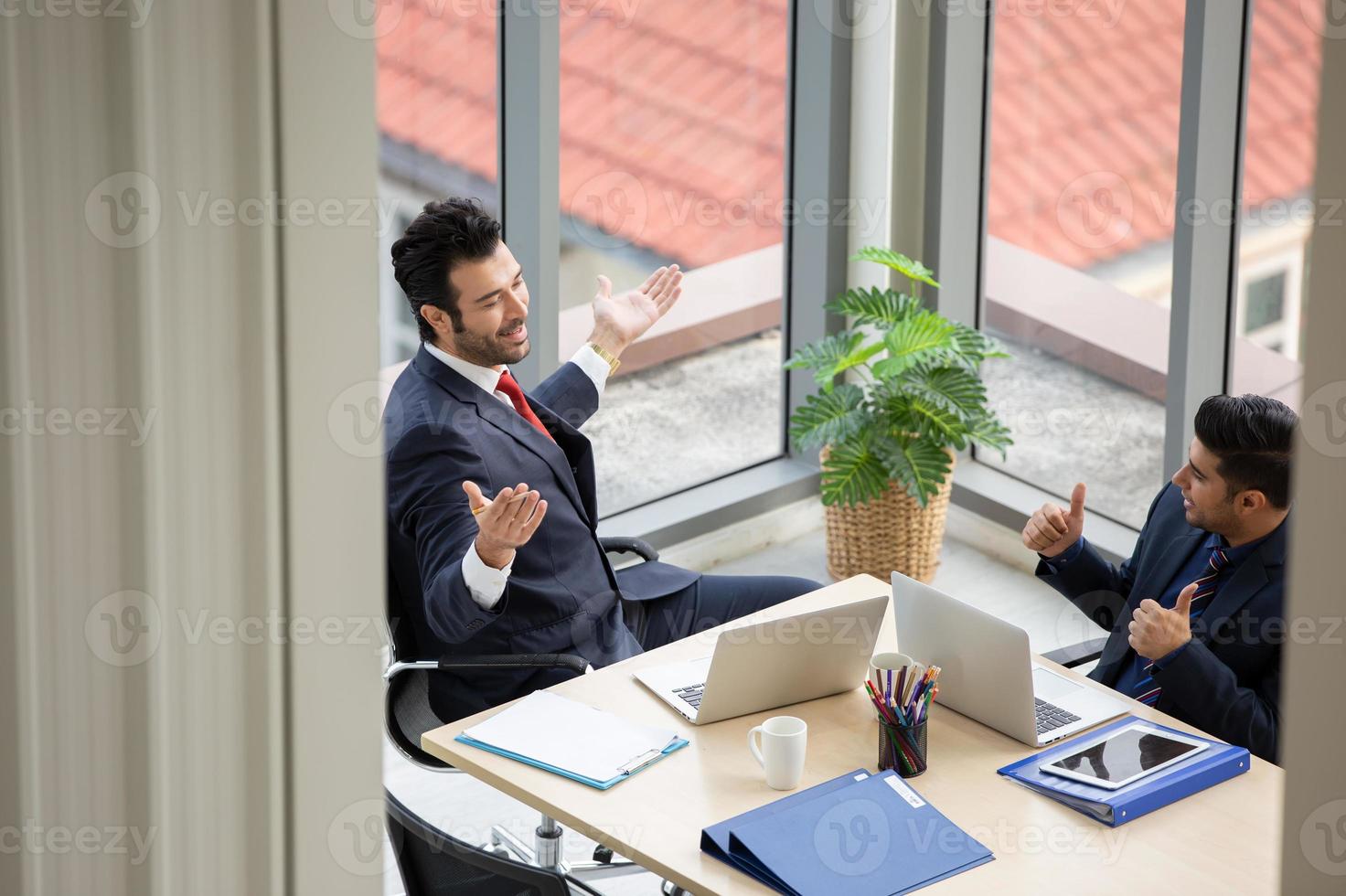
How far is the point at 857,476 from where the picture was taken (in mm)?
4492

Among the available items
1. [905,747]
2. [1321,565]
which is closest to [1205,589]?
[905,747]

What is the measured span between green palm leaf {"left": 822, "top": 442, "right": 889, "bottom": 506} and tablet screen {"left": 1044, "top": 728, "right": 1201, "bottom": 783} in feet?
6.94

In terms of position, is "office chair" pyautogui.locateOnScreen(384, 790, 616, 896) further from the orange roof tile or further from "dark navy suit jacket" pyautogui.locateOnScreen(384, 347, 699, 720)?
the orange roof tile

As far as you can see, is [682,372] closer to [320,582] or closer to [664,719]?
[664,719]

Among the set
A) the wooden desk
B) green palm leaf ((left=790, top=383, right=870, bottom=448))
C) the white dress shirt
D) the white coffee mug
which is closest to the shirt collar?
the white dress shirt

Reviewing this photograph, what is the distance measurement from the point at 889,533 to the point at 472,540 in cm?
218

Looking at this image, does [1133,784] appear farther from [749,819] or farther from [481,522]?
[481,522]

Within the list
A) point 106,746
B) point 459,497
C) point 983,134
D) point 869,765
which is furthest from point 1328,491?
point 983,134

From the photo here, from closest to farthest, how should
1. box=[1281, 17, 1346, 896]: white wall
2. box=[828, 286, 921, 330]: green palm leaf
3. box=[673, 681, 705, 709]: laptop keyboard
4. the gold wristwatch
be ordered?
box=[1281, 17, 1346, 896]: white wall
box=[673, 681, 705, 709]: laptop keyboard
the gold wristwatch
box=[828, 286, 921, 330]: green palm leaf

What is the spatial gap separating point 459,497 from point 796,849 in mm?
1173

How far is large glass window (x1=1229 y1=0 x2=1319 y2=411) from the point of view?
4.20 m

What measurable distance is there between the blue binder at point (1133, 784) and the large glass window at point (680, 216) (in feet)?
8.85

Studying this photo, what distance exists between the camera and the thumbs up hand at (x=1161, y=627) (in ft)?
8.20

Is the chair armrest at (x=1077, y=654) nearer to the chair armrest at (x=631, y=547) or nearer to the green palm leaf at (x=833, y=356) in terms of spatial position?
the chair armrest at (x=631, y=547)
